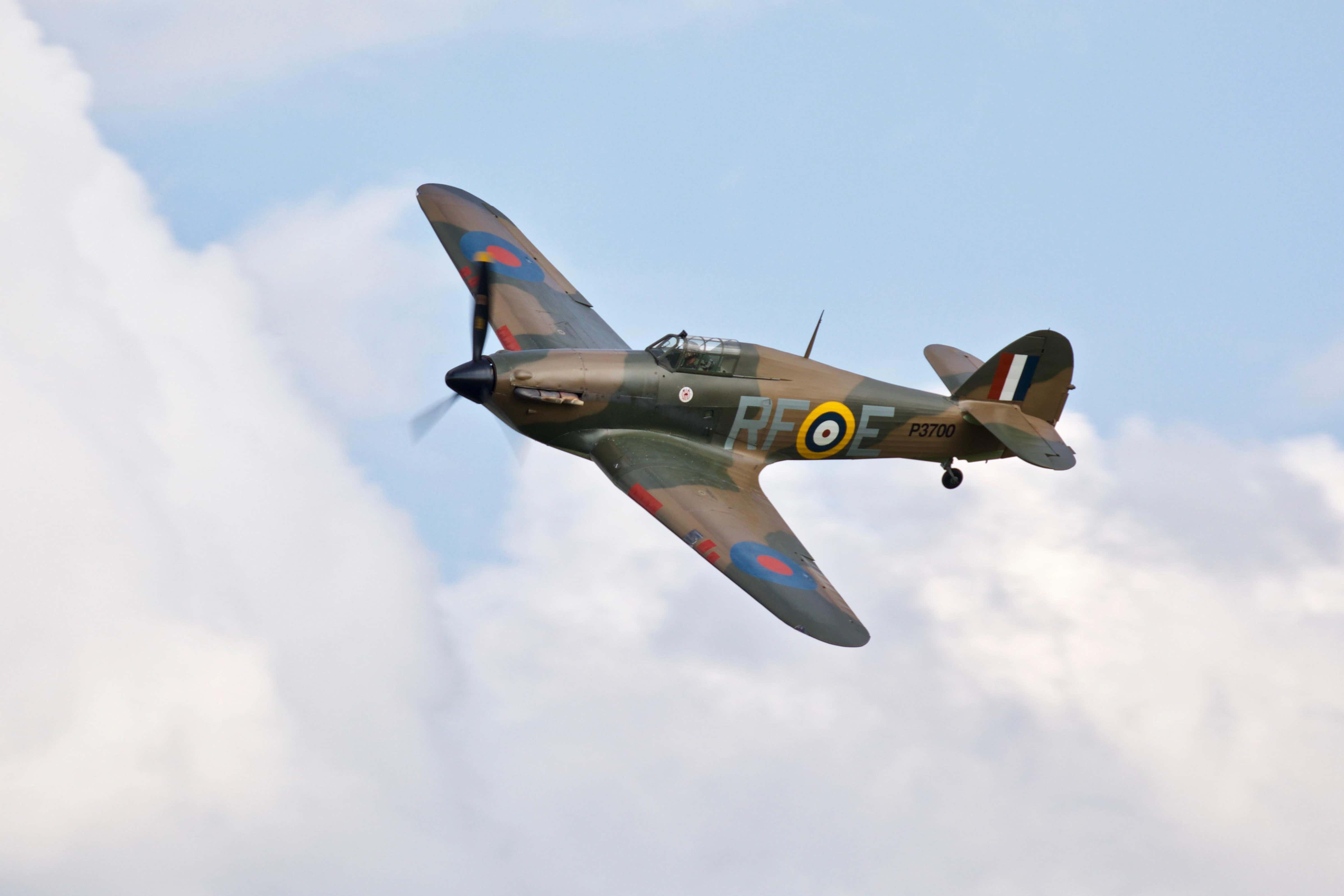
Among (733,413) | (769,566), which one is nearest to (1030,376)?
(733,413)

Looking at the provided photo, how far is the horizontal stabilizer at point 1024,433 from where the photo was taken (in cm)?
2119

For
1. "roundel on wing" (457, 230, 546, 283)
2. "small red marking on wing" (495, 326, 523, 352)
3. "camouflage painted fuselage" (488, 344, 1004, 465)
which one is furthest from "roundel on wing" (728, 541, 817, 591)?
"roundel on wing" (457, 230, 546, 283)

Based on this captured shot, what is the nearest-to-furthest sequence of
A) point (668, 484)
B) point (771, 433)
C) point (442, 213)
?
1. point (668, 484)
2. point (771, 433)
3. point (442, 213)

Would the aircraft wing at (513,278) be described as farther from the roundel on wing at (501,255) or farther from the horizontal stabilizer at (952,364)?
the horizontal stabilizer at (952,364)

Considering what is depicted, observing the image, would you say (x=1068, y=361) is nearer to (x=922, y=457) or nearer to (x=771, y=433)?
(x=922, y=457)

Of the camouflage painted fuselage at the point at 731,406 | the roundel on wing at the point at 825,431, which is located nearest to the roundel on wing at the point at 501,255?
the camouflage painted fuselage at the point at 731,406

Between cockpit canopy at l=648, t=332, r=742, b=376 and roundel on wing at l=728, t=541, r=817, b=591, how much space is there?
9.67 feet

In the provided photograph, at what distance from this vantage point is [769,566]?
18.3 m

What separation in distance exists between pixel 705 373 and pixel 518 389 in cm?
267

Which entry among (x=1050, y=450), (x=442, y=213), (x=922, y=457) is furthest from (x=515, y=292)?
(x=1050, y=450)

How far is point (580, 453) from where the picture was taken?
2044 centimetres

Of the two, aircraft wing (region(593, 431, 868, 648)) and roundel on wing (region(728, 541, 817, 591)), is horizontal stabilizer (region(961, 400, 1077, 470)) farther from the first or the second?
roundel on wing (region(728, 541, 817, 591))

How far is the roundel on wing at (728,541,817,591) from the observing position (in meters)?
18.0

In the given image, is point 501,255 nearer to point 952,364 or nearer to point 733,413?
point 733,413
